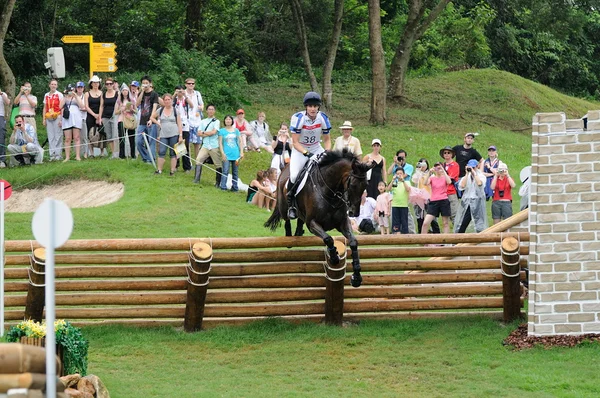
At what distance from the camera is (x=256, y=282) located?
15.4 metres

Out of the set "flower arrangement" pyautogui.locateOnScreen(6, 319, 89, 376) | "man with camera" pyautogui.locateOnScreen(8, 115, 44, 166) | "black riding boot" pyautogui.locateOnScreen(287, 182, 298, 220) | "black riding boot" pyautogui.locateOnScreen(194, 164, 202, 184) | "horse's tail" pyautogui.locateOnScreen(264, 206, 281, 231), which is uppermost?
"man with camera" pyautogui.locateOnScreen(8, 115, 44, 166)

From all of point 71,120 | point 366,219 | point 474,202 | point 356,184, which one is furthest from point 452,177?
point 71,120

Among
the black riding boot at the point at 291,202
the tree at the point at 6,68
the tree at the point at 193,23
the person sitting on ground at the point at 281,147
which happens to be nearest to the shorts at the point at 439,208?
the person sitting on ground at the point at 281,147

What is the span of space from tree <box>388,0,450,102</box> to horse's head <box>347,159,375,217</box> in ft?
77.5

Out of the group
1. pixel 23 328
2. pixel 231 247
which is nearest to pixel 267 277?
pixel 231 247

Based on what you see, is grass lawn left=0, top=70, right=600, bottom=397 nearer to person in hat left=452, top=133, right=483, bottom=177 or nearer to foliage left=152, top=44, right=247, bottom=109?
person in hat left=452, top=133, right=483, bottom=177

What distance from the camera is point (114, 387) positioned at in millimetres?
12469

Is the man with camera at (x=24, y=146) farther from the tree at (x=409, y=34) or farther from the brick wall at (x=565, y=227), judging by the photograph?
the tree at (x=409, y=34)

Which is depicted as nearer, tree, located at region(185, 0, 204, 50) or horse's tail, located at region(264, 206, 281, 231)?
horse's tail, located at region(264, 206, 281, 231)

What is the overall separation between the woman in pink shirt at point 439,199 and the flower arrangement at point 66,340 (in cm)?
1036

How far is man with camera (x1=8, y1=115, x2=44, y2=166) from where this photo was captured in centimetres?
2616

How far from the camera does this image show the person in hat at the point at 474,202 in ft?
65.9

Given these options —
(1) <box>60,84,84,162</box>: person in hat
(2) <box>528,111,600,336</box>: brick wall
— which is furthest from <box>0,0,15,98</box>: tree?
(2) <box>528,111,600,336</box>: brick wall

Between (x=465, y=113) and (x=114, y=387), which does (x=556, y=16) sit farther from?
(x=114, y=387)
